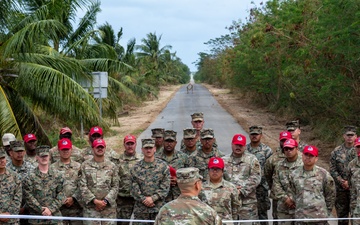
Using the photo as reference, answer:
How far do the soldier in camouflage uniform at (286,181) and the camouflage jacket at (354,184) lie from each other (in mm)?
689

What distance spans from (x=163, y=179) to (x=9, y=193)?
2.03 metres

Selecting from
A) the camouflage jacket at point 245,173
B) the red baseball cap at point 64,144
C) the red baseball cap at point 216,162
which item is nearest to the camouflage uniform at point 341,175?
the camouflage jacket at point 245,173

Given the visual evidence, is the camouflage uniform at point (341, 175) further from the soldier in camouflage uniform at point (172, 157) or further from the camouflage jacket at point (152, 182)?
the camouflage jacket at point (152, 182)

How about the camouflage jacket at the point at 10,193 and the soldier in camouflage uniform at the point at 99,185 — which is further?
the soldier in camouflage uniform at the point at 99,185

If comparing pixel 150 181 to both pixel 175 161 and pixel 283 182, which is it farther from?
pixel 283 182

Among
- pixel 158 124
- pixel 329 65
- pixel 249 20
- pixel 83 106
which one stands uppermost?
pixel 249 20

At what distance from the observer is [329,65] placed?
51.3 feet

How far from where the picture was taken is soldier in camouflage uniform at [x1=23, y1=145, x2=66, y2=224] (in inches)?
287

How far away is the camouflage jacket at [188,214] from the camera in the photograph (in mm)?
4422

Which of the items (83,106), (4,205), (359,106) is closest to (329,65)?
(359,106)

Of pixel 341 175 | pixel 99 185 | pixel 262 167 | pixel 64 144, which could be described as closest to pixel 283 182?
pixel 262 167

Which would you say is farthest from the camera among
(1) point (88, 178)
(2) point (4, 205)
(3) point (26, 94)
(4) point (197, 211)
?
(3) point (26, 94)

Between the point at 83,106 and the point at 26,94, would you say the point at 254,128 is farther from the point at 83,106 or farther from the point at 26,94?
the point at 26,94

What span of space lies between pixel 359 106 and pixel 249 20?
18.1 m
